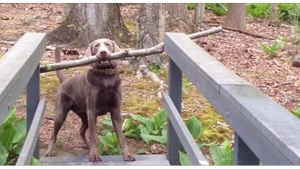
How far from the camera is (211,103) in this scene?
108 inches

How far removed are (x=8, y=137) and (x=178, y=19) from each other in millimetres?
5165

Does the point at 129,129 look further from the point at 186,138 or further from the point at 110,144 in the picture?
the point at 186,138

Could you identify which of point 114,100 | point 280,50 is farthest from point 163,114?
point 280,50

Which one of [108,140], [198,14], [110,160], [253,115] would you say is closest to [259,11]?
[198,14]

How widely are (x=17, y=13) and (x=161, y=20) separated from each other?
6128 mm

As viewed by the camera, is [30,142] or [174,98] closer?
[30,142]

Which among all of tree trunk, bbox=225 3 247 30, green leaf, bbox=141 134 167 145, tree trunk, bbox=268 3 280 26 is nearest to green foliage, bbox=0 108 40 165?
green leaf, bbox=141 134 167 145

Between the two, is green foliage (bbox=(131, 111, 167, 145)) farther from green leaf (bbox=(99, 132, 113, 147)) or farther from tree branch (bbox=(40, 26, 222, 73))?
tree branch (bbox=(40, 26, 222, 73))

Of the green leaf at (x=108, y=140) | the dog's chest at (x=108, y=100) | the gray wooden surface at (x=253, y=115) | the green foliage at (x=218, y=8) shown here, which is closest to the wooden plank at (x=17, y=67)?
the dog's chest at (x=108, y=100)

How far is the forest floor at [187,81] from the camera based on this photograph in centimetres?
584

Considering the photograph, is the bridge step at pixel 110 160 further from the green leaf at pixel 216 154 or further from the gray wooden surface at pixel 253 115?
the gray wooden surface at pixel 253 115

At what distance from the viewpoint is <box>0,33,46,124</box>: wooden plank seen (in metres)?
2.60

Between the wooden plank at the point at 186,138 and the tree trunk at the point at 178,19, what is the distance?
4.89 meters

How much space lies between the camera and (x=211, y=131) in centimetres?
578
